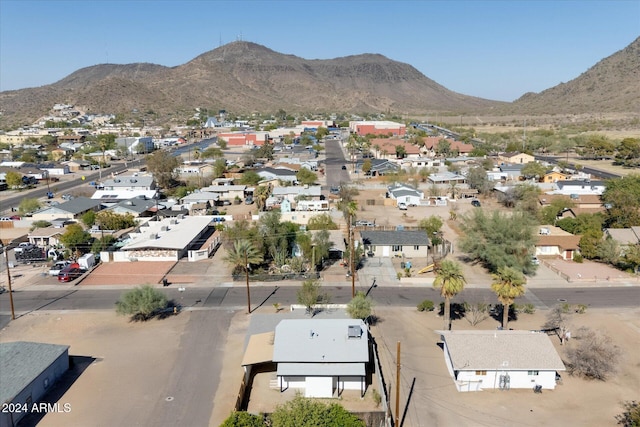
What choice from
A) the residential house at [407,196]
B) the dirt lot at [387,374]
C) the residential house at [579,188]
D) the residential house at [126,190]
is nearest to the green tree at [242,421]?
the dirt lot at [387,374]

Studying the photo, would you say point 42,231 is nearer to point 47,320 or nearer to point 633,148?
point 47,320

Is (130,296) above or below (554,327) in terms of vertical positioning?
above

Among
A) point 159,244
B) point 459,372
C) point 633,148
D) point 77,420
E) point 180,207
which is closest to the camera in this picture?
point 77,420

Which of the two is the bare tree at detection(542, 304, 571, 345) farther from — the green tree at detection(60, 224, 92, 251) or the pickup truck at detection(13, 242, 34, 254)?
the pickup truck at detection(13, 242, 34, 254)

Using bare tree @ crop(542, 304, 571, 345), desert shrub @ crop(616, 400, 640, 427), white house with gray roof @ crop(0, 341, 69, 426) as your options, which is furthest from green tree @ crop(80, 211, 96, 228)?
desert shrub @ crop(616, 400, 640, 427)

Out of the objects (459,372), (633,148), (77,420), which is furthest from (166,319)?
(633,148)

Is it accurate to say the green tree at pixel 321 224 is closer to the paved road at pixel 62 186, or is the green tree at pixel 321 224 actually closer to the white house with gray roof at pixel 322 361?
the white house with gray roof at pixel 322 361
